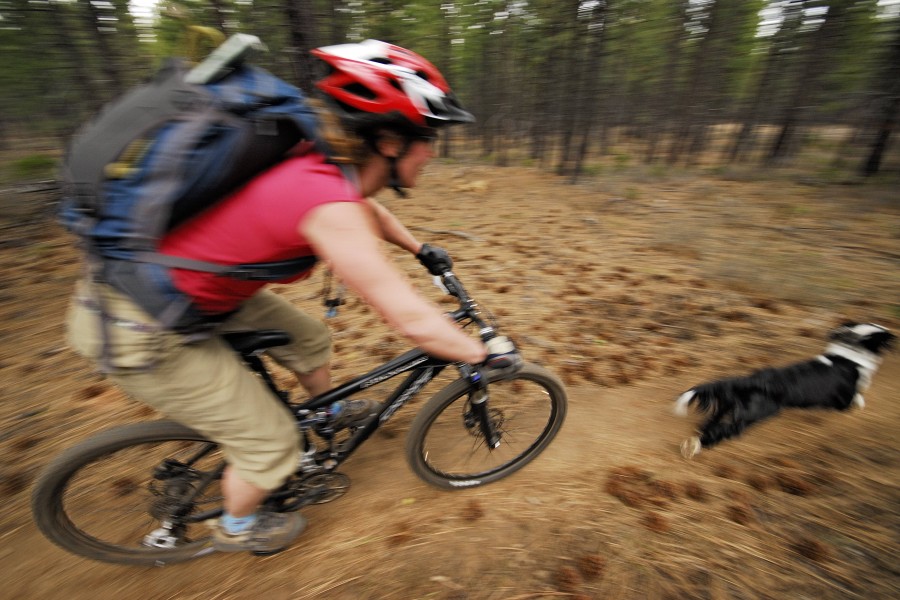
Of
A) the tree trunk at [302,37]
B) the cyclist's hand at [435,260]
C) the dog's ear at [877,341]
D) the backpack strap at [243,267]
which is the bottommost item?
the dog's ear at [877,341]

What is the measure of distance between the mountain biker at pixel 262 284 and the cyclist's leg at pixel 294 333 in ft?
0.07

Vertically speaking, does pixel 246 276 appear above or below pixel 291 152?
below

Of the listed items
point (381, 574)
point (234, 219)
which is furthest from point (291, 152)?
point (381, 574)

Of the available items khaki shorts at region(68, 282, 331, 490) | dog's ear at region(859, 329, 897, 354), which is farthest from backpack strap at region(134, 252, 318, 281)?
dog's ear at region(859, 329, 897, 354)

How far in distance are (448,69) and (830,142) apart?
48.9 feet

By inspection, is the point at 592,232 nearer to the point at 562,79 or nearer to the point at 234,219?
the point at 234,219

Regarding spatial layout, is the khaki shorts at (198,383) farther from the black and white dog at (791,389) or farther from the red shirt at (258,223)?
the black and white dog at (791,389)

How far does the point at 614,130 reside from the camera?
3144 centimetres

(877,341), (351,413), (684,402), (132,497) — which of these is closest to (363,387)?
(351,413)

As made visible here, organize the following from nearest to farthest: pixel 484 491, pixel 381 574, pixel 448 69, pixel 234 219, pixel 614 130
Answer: pixel 234 219, pixel 381 574, pixel 484 491, pixel 448 69, pixel 614 130

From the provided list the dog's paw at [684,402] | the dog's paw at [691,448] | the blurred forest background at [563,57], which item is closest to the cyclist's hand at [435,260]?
the blurred forest background at [563,57]

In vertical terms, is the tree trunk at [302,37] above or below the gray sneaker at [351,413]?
above

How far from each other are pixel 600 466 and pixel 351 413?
5.31ft

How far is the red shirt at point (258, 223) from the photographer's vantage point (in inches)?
55.0
